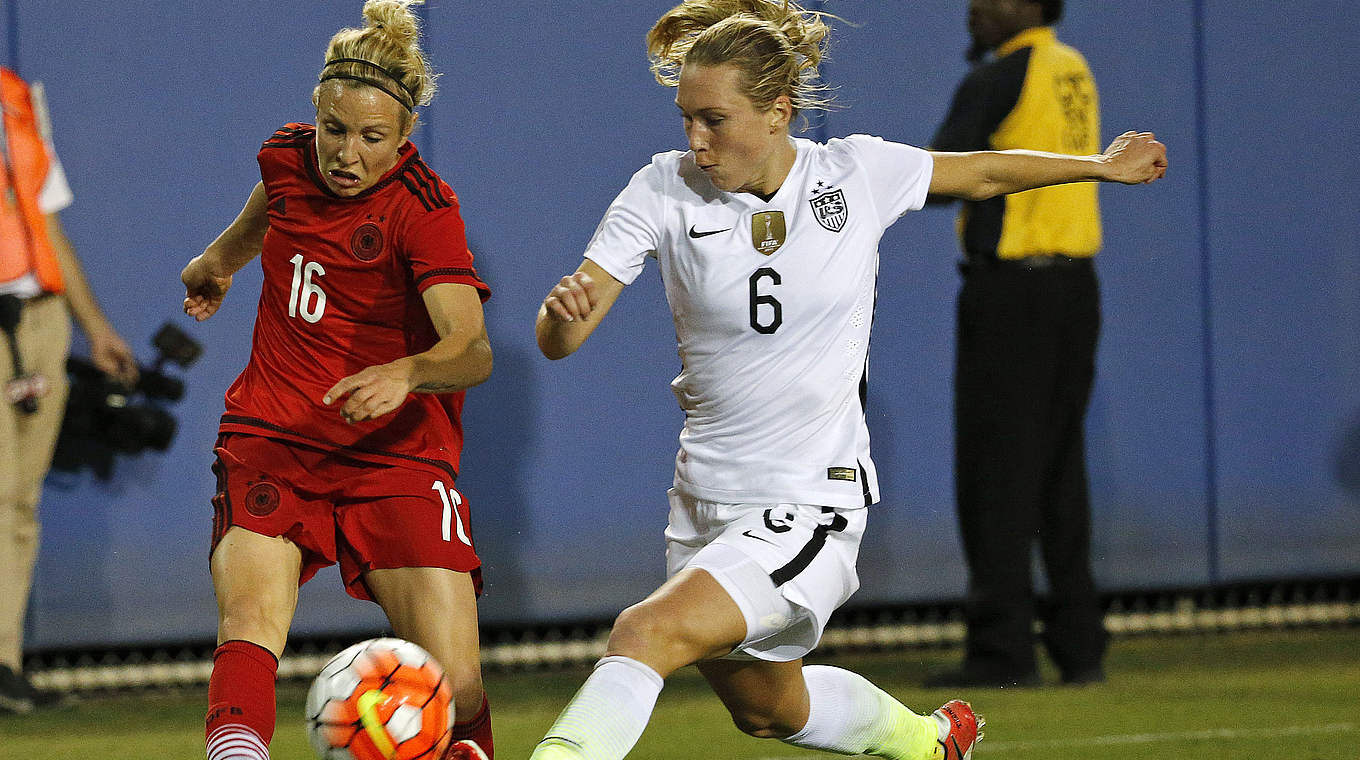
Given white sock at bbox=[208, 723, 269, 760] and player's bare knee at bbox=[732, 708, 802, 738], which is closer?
white sock at bbox=[208, 723, 269, 760]

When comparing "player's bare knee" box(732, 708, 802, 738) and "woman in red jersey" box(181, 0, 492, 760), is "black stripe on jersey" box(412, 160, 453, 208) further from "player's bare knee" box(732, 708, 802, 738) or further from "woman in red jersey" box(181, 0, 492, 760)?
"player's bare knee" box(732, 708, 802, 738)

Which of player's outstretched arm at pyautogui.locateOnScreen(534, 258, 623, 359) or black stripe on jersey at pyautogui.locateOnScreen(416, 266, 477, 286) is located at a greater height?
black stripe on jersey at pyautogui.locateOnScreen(416, 266, 477, 286)

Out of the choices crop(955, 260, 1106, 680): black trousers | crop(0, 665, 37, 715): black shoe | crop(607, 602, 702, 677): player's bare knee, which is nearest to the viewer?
crop(607, 602, 702, 677): player's bare knee

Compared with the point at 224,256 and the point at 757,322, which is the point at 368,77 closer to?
the point at 224,256

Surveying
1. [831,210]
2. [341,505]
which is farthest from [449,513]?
[831,210]

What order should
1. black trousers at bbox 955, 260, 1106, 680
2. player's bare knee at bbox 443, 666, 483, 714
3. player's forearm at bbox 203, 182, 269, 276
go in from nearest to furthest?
1. player's bare knee at bbox 443, 666, 483, 714
2. player's forearm at bbox 203, 182, 269, 276
3. black trousers at bbox 955, 260, 1106, 680

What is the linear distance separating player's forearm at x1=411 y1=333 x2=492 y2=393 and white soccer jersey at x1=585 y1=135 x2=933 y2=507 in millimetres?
310

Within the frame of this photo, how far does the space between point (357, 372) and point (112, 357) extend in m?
2.42

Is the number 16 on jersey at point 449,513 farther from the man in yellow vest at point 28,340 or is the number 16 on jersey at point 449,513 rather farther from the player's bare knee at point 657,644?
the man in yellow vest at point 28,340

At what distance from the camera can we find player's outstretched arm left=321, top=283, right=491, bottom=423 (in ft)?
9.16

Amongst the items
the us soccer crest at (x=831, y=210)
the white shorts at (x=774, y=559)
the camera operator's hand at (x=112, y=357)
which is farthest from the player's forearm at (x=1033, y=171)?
the camera operator's hand at (x=112, y=357)

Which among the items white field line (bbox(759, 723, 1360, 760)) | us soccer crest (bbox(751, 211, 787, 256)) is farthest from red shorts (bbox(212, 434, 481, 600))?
white field line (bbox(759, 723, 1360, 760))

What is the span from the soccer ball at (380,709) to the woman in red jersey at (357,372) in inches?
8.3

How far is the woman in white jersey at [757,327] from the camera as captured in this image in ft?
9.62
